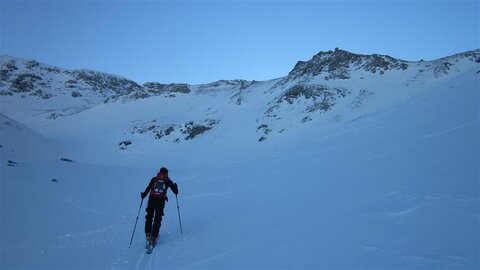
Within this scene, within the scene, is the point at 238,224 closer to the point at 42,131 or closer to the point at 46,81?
the point at 42,131

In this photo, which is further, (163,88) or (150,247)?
(163,88)

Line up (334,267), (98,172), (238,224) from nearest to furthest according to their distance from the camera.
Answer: (334,267) < (238,224) < (98,172)

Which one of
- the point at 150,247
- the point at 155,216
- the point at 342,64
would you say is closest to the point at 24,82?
the point at 342,64

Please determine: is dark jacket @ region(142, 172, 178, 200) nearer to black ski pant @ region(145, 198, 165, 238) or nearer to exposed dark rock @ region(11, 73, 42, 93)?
black ski pant @ region(145, 198, 165, 238)

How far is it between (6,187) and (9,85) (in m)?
101

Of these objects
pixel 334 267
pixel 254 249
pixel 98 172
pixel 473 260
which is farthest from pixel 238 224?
pixel 98 172

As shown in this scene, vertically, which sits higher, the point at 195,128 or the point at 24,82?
the point at 24,82

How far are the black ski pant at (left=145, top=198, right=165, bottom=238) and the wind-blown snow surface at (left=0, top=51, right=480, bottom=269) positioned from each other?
0.50 m

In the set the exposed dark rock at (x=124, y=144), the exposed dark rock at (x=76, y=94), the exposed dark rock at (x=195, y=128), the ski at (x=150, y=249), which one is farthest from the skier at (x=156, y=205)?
the exposed dark rock at (x=76, y=94)

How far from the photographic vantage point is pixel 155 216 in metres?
9.66

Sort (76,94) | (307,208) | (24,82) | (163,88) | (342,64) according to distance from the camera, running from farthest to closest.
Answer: (24,82)
(76,94)
(163,88)
(342,64)
(307,208)

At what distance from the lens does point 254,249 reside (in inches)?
291

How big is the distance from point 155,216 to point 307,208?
4.29 m

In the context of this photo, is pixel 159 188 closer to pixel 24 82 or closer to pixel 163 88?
pixel 163 88
